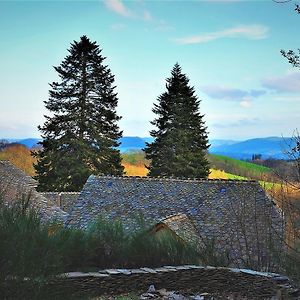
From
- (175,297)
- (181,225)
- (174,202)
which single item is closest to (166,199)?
(174,202)

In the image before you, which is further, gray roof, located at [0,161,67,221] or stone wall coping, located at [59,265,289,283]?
gray roof, located at [0,161,67,221]

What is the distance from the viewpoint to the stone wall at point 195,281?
27.1 ft

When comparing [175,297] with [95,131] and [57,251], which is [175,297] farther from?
[95,131]

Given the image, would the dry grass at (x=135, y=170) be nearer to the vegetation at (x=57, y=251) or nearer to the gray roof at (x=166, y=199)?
the gray roof at (x=166, y=199)

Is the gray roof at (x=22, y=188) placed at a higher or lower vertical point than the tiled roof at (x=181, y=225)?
higher

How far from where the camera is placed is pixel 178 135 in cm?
3306

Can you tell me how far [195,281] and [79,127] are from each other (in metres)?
25.1

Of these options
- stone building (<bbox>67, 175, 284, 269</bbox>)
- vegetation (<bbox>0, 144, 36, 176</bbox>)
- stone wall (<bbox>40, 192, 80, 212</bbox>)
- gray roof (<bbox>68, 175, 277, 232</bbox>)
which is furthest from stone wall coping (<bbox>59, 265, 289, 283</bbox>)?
vegetation (<bbox>0, 144, 36, 176</bbox>)

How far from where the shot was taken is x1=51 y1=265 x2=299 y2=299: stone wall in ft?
27.1

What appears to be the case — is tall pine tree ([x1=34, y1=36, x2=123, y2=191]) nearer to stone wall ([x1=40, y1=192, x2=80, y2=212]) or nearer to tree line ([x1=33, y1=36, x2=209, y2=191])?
tree line ([x1=33, y1=36, x2=209, y2=191])

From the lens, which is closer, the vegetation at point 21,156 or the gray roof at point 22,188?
the gray roof at point 22,188

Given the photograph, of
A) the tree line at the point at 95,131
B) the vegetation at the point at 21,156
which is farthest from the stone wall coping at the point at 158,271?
the vegetation at the point at 21,156

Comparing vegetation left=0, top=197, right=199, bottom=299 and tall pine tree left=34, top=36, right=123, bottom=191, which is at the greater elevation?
tall pine tree left=34, top=36, right=123, bottom=191

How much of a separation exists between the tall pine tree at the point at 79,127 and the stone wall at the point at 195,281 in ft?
75.0
